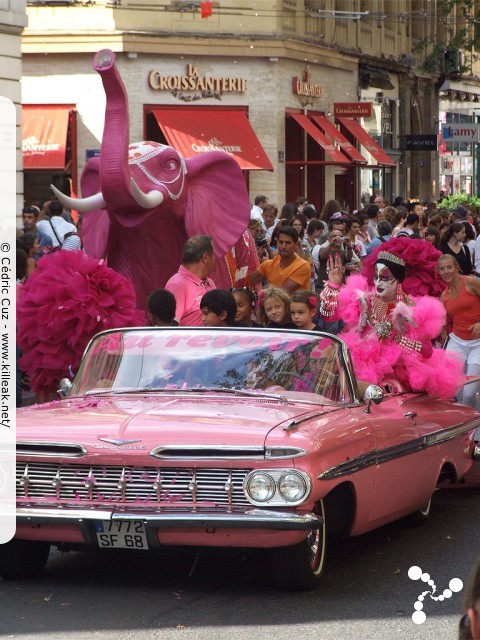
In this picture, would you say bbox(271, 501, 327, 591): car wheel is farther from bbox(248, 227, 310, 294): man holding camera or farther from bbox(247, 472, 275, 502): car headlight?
bbox(248, 227, 310, 294): man holding camera

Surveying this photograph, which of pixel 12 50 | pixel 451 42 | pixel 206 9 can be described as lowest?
pixel 12 50

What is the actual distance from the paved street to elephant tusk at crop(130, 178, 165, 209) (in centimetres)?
490

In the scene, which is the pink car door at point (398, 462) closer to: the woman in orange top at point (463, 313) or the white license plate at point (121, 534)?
the white license plate at point (121, 534)

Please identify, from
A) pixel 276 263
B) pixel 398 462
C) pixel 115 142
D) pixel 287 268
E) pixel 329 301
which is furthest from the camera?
pixel 276 263

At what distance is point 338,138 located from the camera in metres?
38.9

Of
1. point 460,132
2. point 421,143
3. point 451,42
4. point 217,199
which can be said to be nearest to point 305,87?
point 460,132

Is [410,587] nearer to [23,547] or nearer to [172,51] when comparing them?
[23,547]

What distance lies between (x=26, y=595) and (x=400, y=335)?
347 centimetres

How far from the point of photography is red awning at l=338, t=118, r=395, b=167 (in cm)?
4041

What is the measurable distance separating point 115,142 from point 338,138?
2645 cm

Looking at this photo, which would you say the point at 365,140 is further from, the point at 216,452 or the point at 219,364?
the point at 216,452

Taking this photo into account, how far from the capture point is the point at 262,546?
719 cm

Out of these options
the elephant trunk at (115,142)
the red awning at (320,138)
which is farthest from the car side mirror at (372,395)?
the red awning at (320,138)

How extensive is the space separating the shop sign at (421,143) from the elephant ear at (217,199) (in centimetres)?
3167
